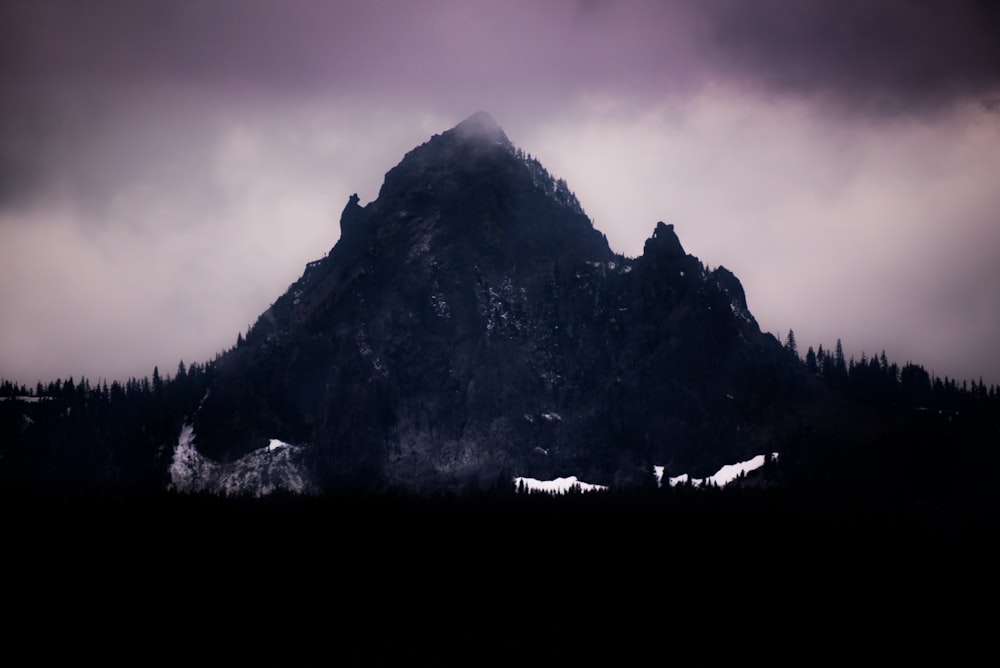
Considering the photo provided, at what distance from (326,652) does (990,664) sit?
266 ft

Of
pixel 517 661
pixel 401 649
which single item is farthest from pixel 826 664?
pixel 401 649

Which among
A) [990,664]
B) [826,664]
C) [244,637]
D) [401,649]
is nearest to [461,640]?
[401,649]

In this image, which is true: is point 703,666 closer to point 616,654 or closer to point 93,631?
point 616,654

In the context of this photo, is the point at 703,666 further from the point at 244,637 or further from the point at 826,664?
the point at 244,637

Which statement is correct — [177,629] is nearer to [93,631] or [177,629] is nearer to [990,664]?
[93,631]

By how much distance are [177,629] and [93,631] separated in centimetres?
1004

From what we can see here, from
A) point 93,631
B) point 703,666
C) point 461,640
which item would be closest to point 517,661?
point 461,640

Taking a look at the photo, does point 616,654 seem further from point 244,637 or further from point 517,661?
point 244,637

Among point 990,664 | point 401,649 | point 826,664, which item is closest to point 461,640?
point 401,649

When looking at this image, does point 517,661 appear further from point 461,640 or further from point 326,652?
point 326,652

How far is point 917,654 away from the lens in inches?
7825

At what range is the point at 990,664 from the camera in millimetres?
198875

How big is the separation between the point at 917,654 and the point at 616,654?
121ft

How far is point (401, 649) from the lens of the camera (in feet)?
647
